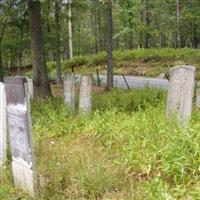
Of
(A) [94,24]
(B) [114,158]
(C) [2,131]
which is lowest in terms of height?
(B) [114,158]

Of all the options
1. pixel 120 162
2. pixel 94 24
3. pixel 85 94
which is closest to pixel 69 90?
pixel 85 94

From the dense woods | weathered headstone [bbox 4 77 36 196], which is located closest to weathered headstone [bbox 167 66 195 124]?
weathered headstone [bbox 4 77 36 196]

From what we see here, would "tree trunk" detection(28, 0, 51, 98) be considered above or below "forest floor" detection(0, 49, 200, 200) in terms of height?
above

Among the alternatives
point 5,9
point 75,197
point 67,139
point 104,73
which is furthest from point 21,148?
point 104,73

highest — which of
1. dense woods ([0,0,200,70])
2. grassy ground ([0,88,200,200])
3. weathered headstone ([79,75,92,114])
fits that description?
dense woods ([0,0,200,70])

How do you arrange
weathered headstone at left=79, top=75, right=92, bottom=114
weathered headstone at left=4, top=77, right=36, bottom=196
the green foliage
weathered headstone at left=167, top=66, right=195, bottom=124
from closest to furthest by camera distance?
weathered headstone at left=4, top=77, right=36, bottom=196
weathered headstone at left=167, top=66, right=195, bottom=124
weathered headstone at left=79, top=75, right=92, bottom=114
the green foliage

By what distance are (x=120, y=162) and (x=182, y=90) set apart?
157cm

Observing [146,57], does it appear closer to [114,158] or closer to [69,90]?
[69,90]

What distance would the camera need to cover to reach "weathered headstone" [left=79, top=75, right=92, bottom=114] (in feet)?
26.6

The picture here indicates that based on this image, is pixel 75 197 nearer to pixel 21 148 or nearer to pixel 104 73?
pixel 21 148

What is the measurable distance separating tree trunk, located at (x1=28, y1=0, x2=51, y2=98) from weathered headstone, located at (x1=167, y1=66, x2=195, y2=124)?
23.0ft

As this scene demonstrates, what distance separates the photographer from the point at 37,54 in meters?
12.6

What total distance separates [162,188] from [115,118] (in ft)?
10.6

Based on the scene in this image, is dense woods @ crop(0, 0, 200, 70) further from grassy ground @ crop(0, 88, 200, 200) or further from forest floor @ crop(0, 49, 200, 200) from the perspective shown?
grassy ground @ crop(0, 88, 200, 200)
